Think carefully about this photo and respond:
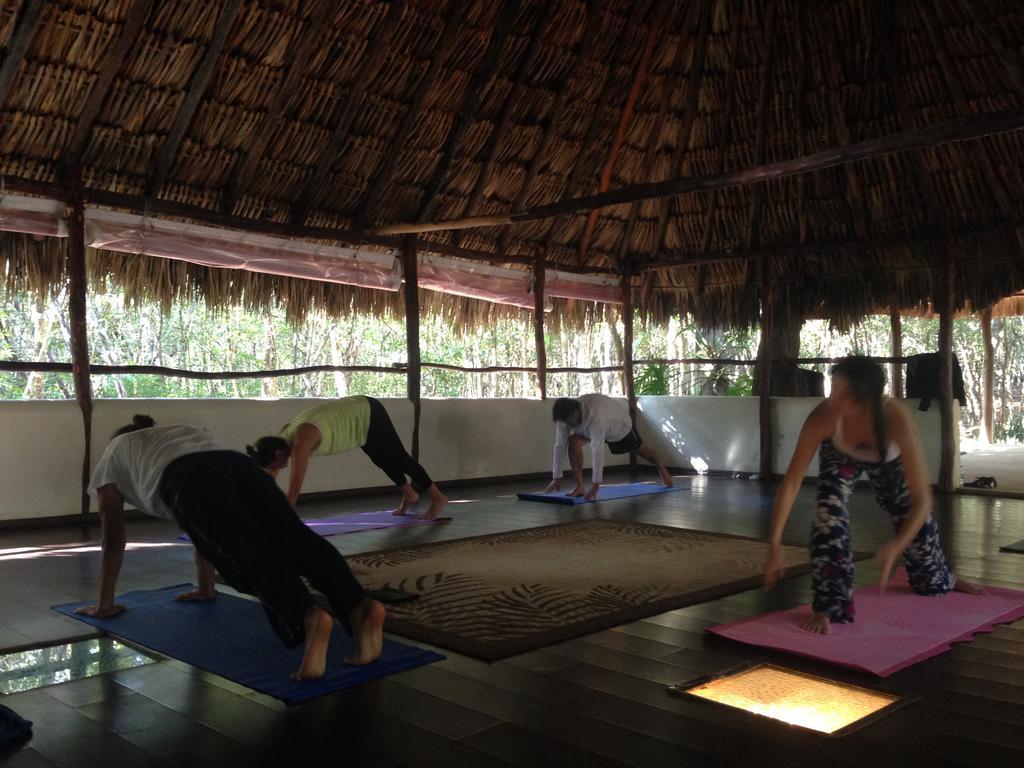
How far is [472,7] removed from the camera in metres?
6.27

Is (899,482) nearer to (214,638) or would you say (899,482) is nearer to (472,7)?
(214,638)

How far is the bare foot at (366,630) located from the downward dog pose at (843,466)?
1158mm

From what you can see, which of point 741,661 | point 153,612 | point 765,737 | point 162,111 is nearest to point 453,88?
point 162,111

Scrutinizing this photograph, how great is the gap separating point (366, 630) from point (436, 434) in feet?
16.1

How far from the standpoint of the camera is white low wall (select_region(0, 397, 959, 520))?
5.31 metres

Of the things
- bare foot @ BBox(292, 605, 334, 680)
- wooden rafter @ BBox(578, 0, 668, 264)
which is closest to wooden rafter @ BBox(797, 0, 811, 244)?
wooden rafter @ BBox(578, 0, 668, 264)

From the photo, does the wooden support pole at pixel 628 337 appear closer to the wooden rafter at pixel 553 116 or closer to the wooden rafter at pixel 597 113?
the wooden rafter at pixel 597 113

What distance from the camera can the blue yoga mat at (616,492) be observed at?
639 centimetres

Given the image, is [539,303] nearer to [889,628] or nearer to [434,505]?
[434,505]

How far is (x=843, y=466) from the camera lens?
303cm

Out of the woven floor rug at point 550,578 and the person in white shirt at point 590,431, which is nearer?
the woven floor rug at point 550,578

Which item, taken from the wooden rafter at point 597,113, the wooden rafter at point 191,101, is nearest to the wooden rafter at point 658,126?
the wooden rafter at point 597,113

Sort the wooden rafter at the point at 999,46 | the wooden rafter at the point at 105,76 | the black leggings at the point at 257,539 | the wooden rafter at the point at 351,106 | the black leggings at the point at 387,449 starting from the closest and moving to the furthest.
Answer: the black leggings at the point at 257,539, the wooden rafter at the point at 105,76, the black leggings at the point at 387,449, the wooden rafter at the point at 999,46, the wooden rafter at the point at 351,106

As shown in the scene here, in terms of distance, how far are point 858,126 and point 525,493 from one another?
3842 mm
